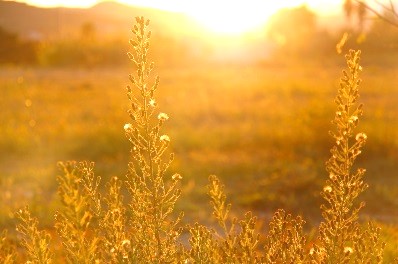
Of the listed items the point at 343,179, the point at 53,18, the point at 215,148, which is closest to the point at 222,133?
the point at 215,148

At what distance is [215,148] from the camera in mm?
11328

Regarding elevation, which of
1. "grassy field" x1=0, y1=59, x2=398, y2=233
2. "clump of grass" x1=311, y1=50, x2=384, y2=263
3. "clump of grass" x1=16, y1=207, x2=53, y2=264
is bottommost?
"grassy field" x1=0, y1=59, x2=398, y2=233

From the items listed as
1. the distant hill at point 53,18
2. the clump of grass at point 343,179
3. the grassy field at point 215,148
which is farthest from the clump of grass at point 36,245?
the distant hill at point 53,18

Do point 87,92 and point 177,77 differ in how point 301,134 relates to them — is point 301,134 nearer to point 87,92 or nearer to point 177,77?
point 87,92

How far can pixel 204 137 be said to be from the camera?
11750mm

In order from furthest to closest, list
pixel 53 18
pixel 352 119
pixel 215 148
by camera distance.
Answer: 1. pixel 53 18
2. pixel 215 148
3. pixel 352 119

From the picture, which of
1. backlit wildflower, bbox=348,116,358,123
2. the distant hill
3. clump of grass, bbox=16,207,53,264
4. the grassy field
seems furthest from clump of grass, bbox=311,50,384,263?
the distant hill

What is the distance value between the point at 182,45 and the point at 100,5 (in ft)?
343

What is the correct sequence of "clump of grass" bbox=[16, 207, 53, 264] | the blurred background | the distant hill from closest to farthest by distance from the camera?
"clump of grass" bbox=[16, 207, 53, 264], the blurred background, the distant hill

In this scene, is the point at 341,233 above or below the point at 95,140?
above

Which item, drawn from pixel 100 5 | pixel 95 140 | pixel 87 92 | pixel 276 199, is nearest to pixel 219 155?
pixel 95 140

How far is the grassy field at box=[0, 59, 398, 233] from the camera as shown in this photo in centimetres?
826

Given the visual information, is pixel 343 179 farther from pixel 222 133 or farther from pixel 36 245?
pixel 222 133

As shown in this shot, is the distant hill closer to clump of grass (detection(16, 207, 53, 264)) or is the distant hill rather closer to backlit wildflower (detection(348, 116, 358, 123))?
clump of grass (detection(16, 207, 53, 264))
